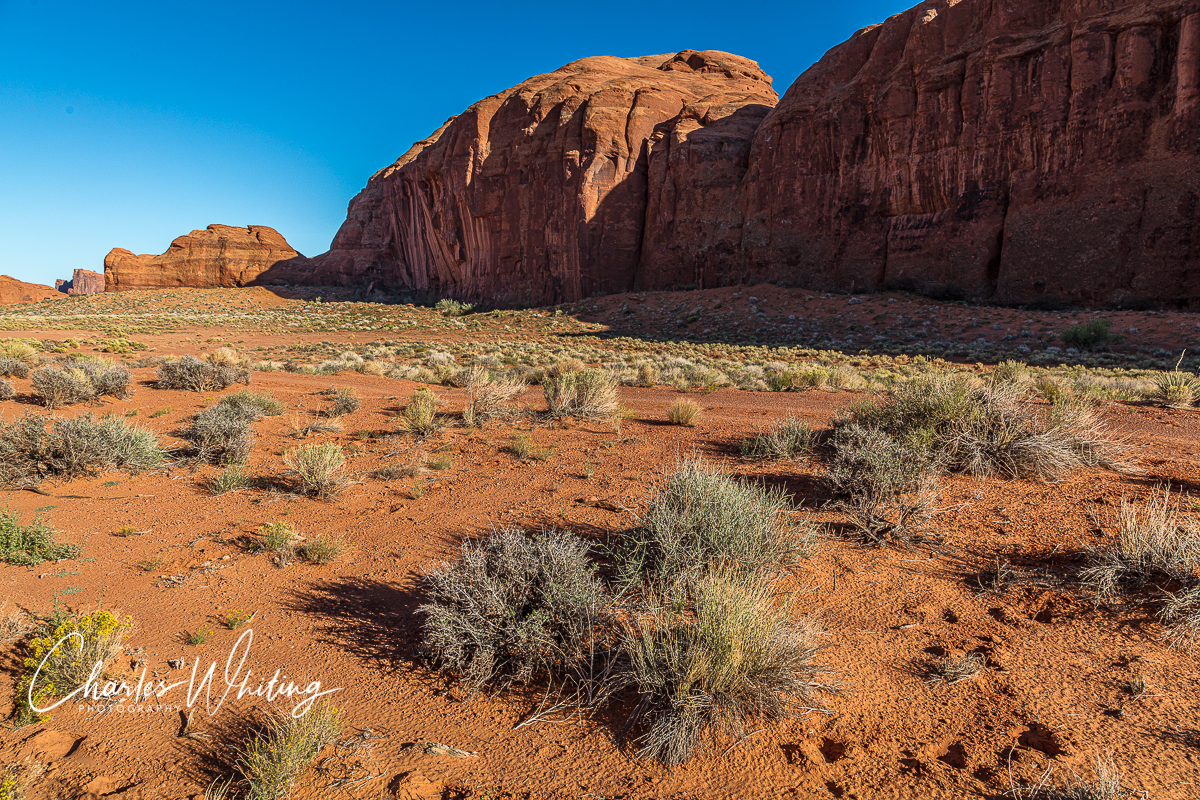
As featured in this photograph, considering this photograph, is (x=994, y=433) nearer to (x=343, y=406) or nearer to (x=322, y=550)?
(x=322, y=550)

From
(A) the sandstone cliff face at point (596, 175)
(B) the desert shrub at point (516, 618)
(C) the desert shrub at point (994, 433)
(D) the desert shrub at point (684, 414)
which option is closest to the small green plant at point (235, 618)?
(B) the desert shrub at point (516, 618)

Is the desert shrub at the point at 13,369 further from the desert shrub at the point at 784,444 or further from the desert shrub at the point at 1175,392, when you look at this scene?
the desert shrub at the point at 1175,392

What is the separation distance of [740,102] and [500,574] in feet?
149

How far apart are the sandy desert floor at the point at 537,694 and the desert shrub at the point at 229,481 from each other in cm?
15

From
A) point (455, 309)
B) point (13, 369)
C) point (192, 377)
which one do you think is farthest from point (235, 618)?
point (455, 309)

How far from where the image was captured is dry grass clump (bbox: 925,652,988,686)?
2904mm

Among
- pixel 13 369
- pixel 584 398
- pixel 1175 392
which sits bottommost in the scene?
pixel 584 398

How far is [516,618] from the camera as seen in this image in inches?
128

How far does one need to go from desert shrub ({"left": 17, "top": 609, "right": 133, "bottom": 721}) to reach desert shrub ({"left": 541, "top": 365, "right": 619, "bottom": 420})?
6.05 m

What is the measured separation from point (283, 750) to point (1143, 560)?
4745mm

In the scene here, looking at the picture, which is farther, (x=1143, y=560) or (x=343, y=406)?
(x=343, y=406)

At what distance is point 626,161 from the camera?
1561 inches

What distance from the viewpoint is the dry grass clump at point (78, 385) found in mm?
9141

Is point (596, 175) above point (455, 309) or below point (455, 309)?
above
